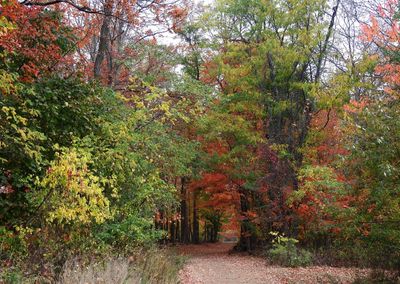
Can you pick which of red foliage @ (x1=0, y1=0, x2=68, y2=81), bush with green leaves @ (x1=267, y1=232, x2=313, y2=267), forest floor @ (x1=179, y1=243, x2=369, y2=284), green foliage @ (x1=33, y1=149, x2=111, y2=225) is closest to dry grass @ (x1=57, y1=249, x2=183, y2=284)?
green foliage @ (x1=33, y1=149, x2=111, y2=225)

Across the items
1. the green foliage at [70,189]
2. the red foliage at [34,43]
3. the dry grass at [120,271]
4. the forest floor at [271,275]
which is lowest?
the forest floor at [271,275]

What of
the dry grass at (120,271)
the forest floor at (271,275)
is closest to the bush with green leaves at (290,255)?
the forest floor at (271,275)

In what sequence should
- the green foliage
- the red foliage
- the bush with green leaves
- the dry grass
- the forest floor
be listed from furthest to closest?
the bush with green leaves < the forest floor < the red foliage < the dry grass < the green foliage

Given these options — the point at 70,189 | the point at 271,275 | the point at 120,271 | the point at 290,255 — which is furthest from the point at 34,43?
the point at 290,255

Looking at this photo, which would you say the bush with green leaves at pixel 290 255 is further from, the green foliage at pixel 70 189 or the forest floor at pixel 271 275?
the green foliage at pixel 70 189

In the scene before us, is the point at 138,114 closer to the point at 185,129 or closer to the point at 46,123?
the point at 46,123

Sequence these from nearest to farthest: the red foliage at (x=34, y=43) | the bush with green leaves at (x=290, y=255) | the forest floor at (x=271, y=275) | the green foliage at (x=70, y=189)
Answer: the green foliage at (x=70, y=189) → the red foliage at (x=34, y=43) → the forest floor at (x=271, y=275) → the bush with green leaves at (x=290, y=255)

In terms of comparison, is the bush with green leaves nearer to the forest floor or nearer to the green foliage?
the forest floor

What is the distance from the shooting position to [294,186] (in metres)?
19.7

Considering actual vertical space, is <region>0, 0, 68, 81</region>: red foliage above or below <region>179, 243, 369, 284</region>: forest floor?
above

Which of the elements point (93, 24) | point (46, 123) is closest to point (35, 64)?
point (46, 123)

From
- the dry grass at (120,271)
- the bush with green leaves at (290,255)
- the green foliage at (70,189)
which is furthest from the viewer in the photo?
the bush with green leaves at (290,255)

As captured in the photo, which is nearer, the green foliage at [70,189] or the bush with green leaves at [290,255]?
the green foliage at [70,189]

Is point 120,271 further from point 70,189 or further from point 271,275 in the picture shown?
point 271,275
